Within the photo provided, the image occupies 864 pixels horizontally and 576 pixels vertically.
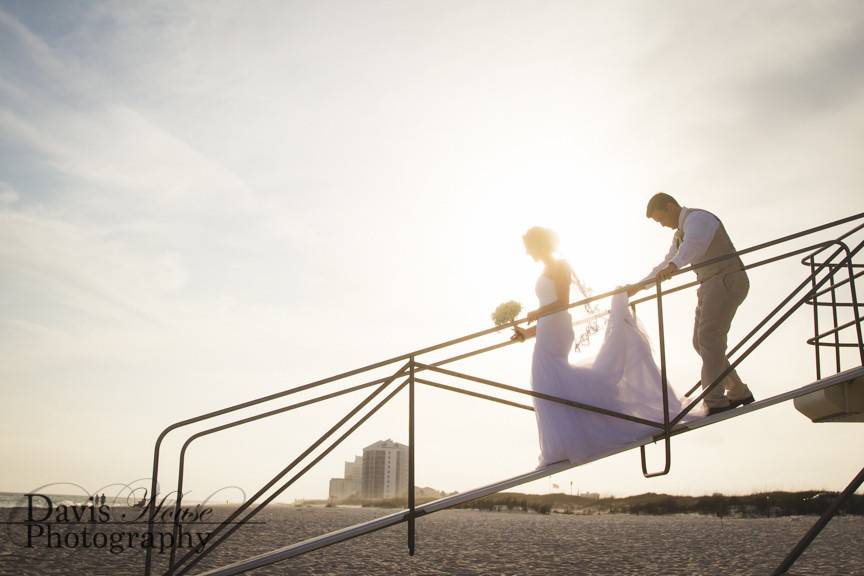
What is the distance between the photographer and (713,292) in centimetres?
624

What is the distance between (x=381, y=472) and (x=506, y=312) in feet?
391

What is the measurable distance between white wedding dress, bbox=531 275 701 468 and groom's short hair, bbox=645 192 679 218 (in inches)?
53.5

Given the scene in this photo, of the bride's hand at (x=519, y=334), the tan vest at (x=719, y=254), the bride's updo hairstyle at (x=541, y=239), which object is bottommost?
the bride's hand at (x=519, y=334)

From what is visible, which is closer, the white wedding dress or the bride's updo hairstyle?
the white wedding dress

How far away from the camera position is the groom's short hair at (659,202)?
6.88 metres

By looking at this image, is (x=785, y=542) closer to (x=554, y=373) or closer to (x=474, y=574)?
(x=474, y=574)

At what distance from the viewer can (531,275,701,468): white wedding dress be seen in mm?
5816

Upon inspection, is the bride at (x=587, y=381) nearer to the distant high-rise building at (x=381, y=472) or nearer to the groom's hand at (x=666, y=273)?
the groom's hand at (x=666, y=273)

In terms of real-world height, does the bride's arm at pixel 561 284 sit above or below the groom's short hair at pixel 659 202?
below

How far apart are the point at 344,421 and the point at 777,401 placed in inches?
143

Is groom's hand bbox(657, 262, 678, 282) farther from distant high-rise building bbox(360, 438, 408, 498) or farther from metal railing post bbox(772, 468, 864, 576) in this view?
distant high-rise building bbox(360, 438, 408, 498)

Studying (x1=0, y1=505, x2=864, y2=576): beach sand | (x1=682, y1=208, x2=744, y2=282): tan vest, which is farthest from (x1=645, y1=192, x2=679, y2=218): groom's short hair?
(x1=0, y1=505, x2=864, y2=576): beach sand

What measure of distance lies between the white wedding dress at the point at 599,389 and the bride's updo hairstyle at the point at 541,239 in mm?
566

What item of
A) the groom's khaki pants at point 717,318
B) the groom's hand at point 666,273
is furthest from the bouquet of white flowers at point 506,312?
the groom's khaki pants at point 717,318
